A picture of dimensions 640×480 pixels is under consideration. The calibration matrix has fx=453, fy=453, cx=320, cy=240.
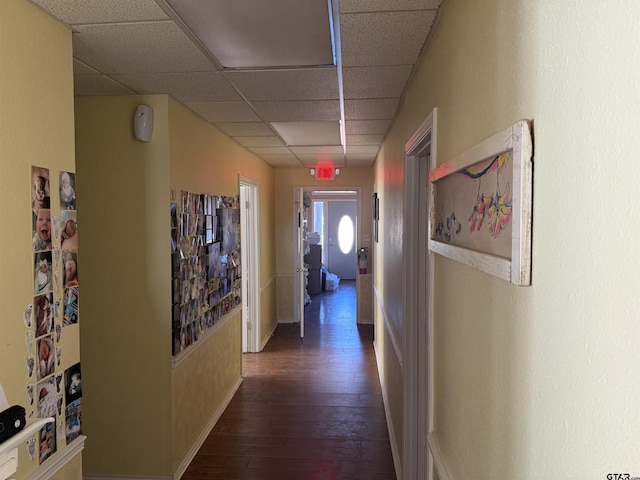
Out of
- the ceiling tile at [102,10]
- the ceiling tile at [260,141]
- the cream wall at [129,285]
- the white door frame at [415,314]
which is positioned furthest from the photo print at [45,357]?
the ceiling tile at [260,141]

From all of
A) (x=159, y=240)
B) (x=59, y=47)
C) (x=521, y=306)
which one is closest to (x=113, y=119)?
(x=159, y=240)

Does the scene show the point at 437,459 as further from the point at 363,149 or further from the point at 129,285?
the point at 363,149

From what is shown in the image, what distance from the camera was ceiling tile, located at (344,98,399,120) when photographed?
2.66 meters

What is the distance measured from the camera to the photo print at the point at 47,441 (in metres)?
1.54

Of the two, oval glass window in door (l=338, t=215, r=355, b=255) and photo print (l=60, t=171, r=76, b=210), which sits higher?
photo print (l=60, t=171, r=76, b=210)

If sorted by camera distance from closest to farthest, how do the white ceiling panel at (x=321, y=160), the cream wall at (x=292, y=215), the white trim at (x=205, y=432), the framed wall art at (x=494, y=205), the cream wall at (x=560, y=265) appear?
the cream wall at (x=560, y=265) → the framed wall art at (x=494, y=205) → the white trim at (x=205, y=432) → the white ceiling panel at (x=321, y=160) → the cream wall at (x=292, y=215)

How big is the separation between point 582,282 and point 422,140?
4.66ft

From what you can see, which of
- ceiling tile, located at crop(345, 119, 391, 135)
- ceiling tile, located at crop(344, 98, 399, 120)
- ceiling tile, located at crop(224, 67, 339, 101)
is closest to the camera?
ceiling tile, located at crop(224, 67, 339, 101)

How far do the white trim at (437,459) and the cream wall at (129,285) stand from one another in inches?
63.5

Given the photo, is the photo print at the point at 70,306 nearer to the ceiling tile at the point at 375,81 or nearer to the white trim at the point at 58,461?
the white trim at the point at 58,461

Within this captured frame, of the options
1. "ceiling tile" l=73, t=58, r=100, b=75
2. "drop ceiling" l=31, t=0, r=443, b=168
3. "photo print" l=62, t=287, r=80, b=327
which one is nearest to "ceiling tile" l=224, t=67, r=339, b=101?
"drop ceiling" l=31, t=0, r=443, b=168

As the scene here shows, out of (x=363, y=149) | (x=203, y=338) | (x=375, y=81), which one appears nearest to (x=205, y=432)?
(x=203, y=338)

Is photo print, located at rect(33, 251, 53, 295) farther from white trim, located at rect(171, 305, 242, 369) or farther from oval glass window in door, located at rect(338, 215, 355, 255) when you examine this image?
oval glass window in door, located at rect(338, 215, 355, 255)

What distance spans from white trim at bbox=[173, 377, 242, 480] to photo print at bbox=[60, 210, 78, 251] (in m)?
1.65
